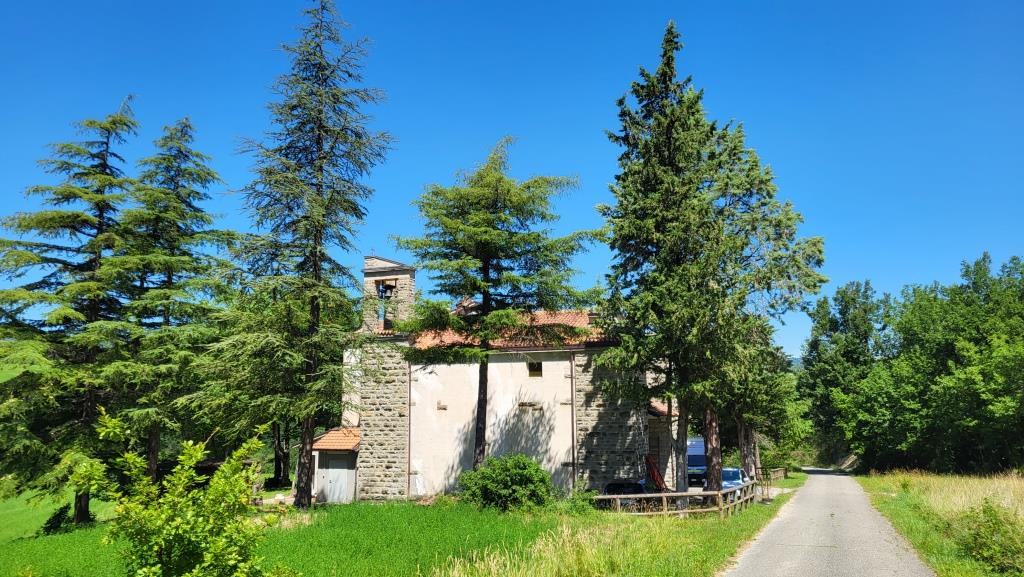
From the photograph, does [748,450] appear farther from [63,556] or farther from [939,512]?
[63,556]

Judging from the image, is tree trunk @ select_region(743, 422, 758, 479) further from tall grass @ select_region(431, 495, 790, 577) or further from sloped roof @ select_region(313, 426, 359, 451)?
sloped roof @ select_region(313, 426, 359, 451)

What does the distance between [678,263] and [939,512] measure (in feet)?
32.6

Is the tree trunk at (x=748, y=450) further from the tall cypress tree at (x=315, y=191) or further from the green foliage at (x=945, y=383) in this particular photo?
the tall cypress tree at (x=315, y=191)

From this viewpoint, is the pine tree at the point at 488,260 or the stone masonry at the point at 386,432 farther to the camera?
the stone masonry at the point at 386,432

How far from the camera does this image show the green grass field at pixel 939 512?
10.2 metres

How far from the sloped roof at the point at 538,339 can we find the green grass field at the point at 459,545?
6.08 m

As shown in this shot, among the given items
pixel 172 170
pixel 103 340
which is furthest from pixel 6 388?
pixel 172 170

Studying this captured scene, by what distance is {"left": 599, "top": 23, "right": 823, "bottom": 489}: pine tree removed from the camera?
55.8ft

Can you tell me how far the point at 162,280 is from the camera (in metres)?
21.5

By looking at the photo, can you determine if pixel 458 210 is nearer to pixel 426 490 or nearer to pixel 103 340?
pixel 426 490

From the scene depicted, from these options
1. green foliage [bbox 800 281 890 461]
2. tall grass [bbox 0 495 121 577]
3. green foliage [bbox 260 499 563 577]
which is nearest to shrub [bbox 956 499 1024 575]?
green foliage [bbox 260 499 563 577]

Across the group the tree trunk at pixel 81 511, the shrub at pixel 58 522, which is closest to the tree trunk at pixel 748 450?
the tree trunk at pixel 81 511

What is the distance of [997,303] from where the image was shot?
3775 centimetres

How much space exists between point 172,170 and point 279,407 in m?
12.2
